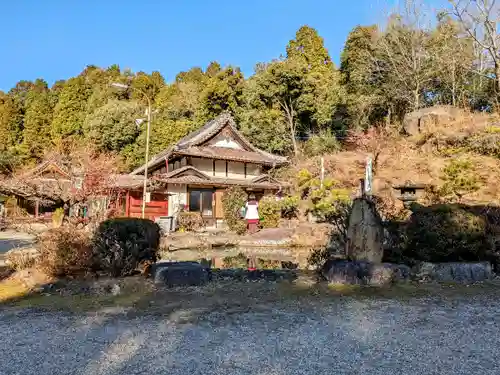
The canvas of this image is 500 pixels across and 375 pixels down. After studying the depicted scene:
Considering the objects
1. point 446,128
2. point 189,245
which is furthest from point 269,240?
point 446,128

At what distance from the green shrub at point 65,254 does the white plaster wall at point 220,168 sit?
58.9 ft

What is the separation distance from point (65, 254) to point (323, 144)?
2159 centimetres

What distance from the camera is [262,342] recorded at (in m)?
3.19

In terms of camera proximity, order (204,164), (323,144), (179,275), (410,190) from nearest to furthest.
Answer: (179,275) → (410,190) → (204,164) → (323,144)

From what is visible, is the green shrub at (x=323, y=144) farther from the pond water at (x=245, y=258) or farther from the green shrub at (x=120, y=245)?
the green shrub at (x=120, y=245)

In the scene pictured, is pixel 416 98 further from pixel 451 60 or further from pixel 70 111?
pixel 70 111

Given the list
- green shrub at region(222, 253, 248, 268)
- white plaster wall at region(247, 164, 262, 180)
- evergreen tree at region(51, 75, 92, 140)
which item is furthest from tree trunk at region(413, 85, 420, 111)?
evergreen tree at region(51, 75, 92, 140)

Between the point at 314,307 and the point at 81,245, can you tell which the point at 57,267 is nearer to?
the point at 81,245

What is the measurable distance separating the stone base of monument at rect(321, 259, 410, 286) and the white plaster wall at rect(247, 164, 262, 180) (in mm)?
19124

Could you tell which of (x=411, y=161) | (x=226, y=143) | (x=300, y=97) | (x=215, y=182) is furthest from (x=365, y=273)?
(x=300, y=97)

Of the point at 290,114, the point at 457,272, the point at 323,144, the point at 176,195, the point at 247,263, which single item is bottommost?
the point at 247,263

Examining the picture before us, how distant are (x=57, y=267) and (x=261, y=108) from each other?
23957 millimetres

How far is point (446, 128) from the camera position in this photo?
18000 millimetres

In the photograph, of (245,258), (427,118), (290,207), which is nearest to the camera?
(245,258)
